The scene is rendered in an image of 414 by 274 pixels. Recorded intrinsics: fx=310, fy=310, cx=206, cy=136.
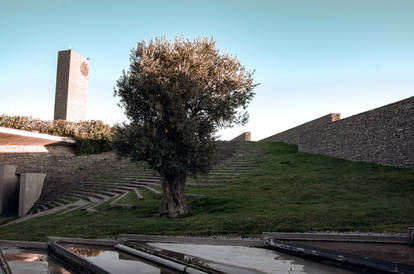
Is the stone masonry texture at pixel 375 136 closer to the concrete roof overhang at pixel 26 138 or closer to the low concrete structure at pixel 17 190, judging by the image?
the low concrete structure at pixel 17 190

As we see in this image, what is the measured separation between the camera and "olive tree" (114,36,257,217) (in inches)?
512

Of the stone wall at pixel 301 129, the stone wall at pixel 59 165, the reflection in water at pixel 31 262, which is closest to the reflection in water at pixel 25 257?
the reflection in water at pixel 31 262

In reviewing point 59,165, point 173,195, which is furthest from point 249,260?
point 59,165

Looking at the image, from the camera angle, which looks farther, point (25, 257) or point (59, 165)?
point (59, 165)

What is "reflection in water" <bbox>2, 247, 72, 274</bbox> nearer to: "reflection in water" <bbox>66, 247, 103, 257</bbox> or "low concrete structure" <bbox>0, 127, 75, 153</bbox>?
"reflection in water" <bbox>66, 247, 103, 257</bbox>

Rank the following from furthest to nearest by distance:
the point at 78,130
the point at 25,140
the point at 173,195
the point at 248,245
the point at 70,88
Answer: the point at 70,88 < the point at 78,130 < the point at 25,140 < the point at 173,195 < the point at 248,245

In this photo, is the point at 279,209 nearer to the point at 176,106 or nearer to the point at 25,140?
the point at 176,106

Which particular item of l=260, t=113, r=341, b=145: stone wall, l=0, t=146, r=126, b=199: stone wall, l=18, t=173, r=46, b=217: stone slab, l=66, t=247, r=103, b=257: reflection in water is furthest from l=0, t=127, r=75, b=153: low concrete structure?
l=260, t=113, r=341, b=145: stone wall

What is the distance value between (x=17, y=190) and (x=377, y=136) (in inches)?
1060

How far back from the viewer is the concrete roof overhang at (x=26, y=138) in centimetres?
2536

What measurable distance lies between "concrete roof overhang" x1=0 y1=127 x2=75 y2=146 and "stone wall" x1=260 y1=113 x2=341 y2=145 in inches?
919

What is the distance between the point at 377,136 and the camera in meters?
19.1

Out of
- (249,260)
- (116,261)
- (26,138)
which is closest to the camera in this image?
(249,260)

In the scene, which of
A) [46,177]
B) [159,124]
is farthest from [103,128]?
[159,124]
